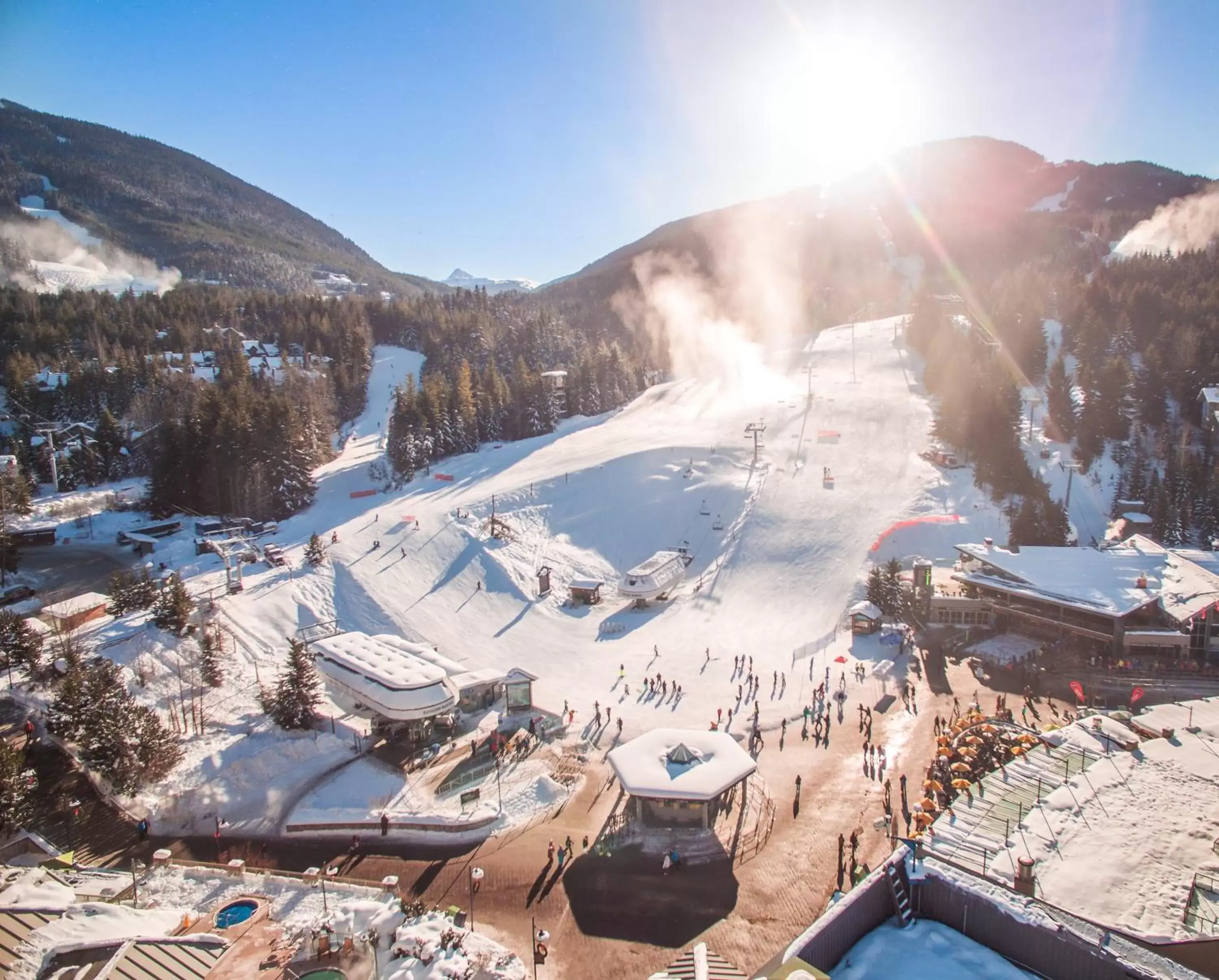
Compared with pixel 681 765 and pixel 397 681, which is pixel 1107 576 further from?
pixel 397 681

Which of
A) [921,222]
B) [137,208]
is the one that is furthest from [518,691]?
[137,208]

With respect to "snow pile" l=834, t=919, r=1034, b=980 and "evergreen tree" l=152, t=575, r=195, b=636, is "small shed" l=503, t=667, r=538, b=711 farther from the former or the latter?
"snow pile" l=834, t=919, r=1034, b=980

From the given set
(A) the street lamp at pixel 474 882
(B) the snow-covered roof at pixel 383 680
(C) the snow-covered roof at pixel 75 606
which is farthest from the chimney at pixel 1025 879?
(C) the snow-covered roof at pixel 75 606

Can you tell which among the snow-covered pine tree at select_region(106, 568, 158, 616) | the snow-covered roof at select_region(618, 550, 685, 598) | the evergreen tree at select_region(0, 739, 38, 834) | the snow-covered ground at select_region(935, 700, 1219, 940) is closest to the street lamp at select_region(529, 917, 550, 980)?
the snow-covered ground at select_region(935, 700, 1219, 940)

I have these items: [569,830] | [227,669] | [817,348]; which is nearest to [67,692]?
[227,669]

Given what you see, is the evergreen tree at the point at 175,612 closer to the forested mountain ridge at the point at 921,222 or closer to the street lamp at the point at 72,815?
the street lamp at the point at 72,815

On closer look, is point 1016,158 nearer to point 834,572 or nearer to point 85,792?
point 834,572
